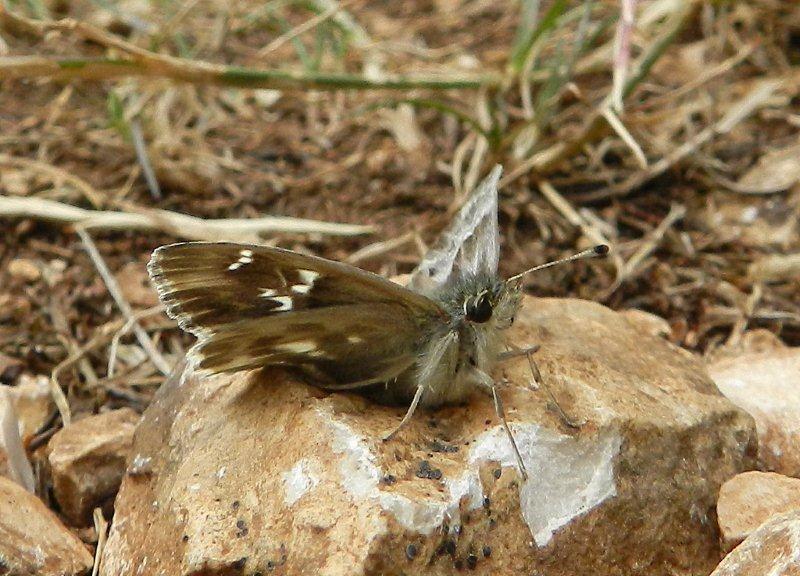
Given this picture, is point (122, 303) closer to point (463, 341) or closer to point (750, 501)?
point (463, 341)

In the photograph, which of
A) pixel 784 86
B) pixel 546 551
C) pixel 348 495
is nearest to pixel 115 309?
pixel 348 495

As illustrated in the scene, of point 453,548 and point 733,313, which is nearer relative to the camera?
point 453,548

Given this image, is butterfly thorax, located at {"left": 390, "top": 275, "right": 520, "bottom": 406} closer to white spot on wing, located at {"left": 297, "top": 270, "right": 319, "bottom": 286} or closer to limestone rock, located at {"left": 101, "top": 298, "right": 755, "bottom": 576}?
limestone rock, located at {"left": 101, "top": 298, "right": 755, "bottom": 576}

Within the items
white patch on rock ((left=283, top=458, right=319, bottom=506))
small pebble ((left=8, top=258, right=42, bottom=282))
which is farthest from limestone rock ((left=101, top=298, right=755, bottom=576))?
small pebble ((left=8, top=258, right=42, bottom=282))

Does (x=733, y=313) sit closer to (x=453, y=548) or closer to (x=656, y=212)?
(x=656, y=212)

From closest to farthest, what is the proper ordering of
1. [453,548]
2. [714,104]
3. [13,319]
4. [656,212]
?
[453,548]
[13,319]
[656,212]
[714,104]

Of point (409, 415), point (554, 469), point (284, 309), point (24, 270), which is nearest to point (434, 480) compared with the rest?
point (409, 415)

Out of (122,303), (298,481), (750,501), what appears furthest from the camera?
(122,303)
